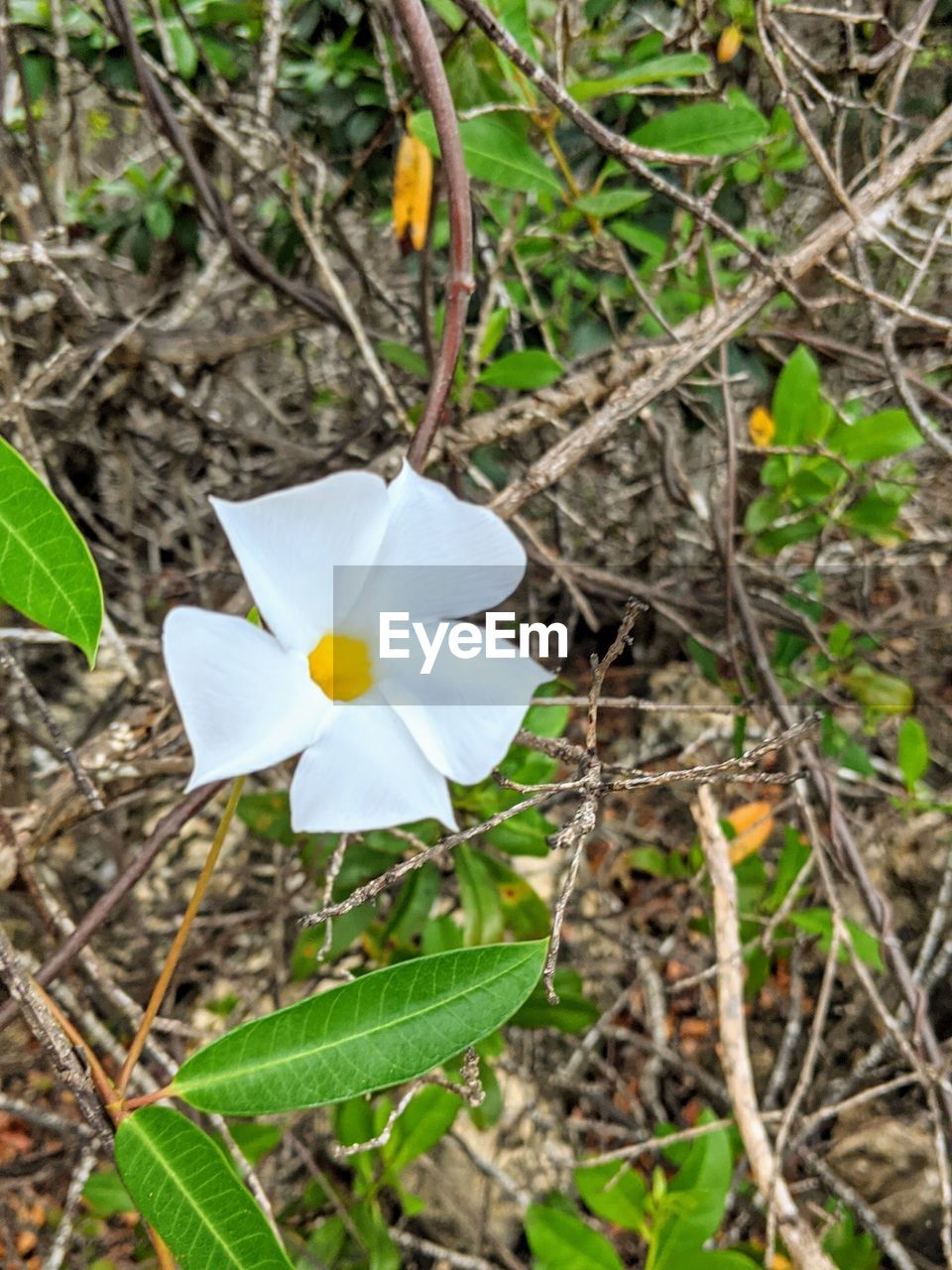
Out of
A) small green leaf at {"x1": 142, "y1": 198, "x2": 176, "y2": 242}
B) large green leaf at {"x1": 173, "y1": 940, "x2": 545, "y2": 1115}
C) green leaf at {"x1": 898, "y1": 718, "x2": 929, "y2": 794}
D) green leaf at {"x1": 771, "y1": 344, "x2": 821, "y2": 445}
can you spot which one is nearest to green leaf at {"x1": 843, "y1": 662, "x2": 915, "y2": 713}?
green leaf at {"x1": 898, "y1": 718, "x2": 929, "y2": 794}

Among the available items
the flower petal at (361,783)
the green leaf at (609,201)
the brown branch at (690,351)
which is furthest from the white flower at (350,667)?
the green leaf at (609,201)

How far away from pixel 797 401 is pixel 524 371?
16.5 inches

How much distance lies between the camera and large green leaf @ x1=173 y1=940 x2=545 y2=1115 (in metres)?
0.50

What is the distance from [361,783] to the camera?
514mm

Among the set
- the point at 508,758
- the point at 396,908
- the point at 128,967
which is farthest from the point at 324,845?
the point at 128,967

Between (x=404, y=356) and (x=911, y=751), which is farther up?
(x=404, y=356)

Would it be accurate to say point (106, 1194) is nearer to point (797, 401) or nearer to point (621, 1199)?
point (621, 1199)

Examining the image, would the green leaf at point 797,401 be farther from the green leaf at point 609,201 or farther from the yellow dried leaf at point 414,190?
the yellow dried leaf at point 414,190

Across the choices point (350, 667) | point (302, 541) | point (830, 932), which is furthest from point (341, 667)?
point (830, 932)

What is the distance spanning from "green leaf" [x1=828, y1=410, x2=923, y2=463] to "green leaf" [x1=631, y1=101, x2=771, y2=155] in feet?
1.37

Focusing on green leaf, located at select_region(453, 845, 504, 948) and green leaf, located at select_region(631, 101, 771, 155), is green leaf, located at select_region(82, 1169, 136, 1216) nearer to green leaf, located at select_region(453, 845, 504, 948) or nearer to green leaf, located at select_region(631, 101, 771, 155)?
green leaf, located at select_region(453, 845, 504, 948)

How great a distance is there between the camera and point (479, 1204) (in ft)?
4.38
